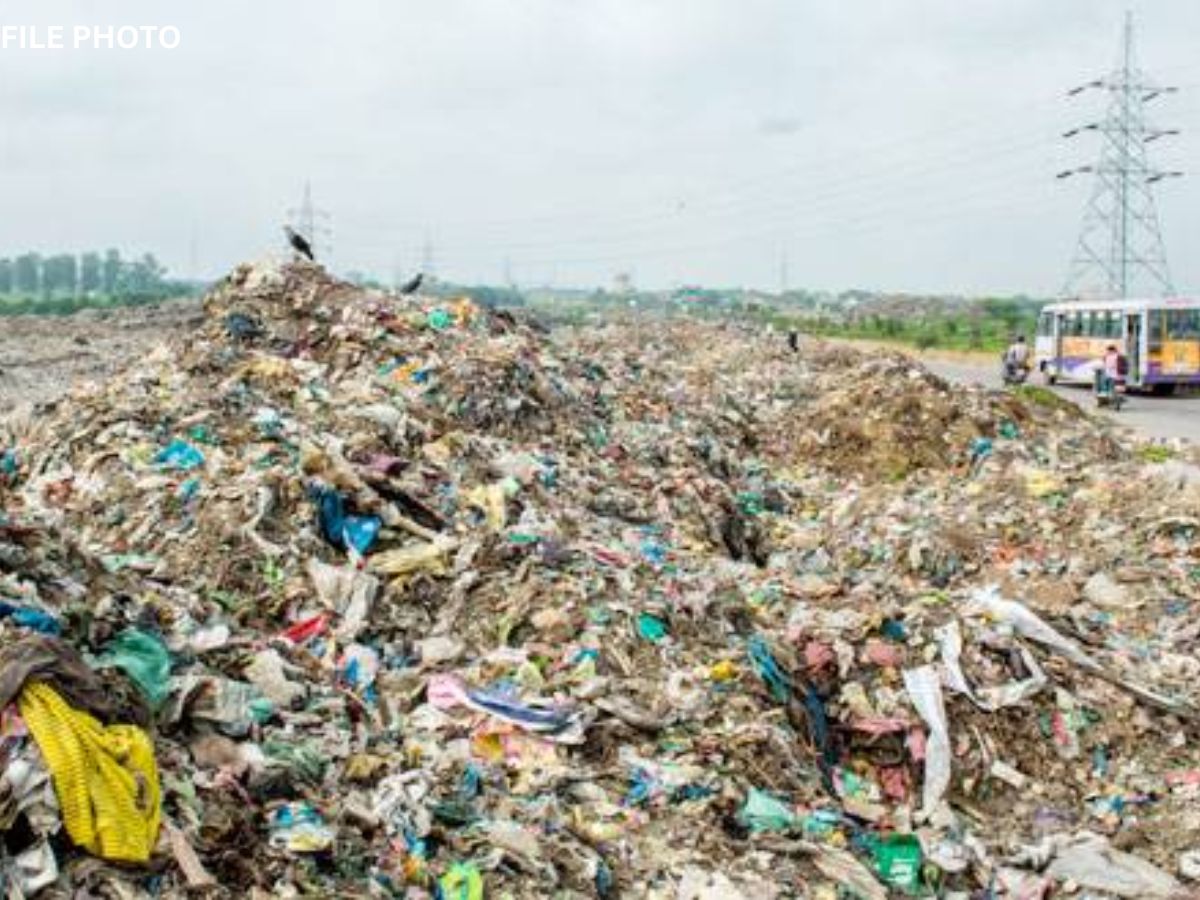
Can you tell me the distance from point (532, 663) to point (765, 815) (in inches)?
60.2

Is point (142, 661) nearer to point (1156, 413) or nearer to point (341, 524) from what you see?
point (341, 524)

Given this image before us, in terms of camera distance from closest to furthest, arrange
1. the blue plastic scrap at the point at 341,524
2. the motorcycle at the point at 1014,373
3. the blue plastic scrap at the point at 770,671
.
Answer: the blue plastic scrap at the point at 770,671
the blue plastic scrap at the point at 341,524
the motorcycle at the point at 1014,373

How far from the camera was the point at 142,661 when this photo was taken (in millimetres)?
5262

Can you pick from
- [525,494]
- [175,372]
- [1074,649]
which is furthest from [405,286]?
[1074,649]

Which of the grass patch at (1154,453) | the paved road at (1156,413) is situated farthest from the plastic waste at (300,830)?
the paved road at (1156,413)

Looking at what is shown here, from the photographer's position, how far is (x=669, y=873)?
16.5 feet

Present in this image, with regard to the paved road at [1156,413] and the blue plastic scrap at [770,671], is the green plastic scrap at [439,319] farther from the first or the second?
the paved road at [1156,413]

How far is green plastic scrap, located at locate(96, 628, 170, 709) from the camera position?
5.10 meters

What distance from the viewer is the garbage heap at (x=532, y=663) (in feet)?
15.5

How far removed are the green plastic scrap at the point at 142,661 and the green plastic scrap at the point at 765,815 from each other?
8.37 feet

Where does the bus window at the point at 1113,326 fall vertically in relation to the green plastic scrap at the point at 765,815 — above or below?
above

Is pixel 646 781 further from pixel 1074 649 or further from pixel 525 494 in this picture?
pixel 525 494

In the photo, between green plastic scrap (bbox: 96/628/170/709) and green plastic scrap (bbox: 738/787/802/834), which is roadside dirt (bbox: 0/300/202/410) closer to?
green plastic scrap (bbox: 96/628/170/709)

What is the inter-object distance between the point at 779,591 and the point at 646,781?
9.37ft
